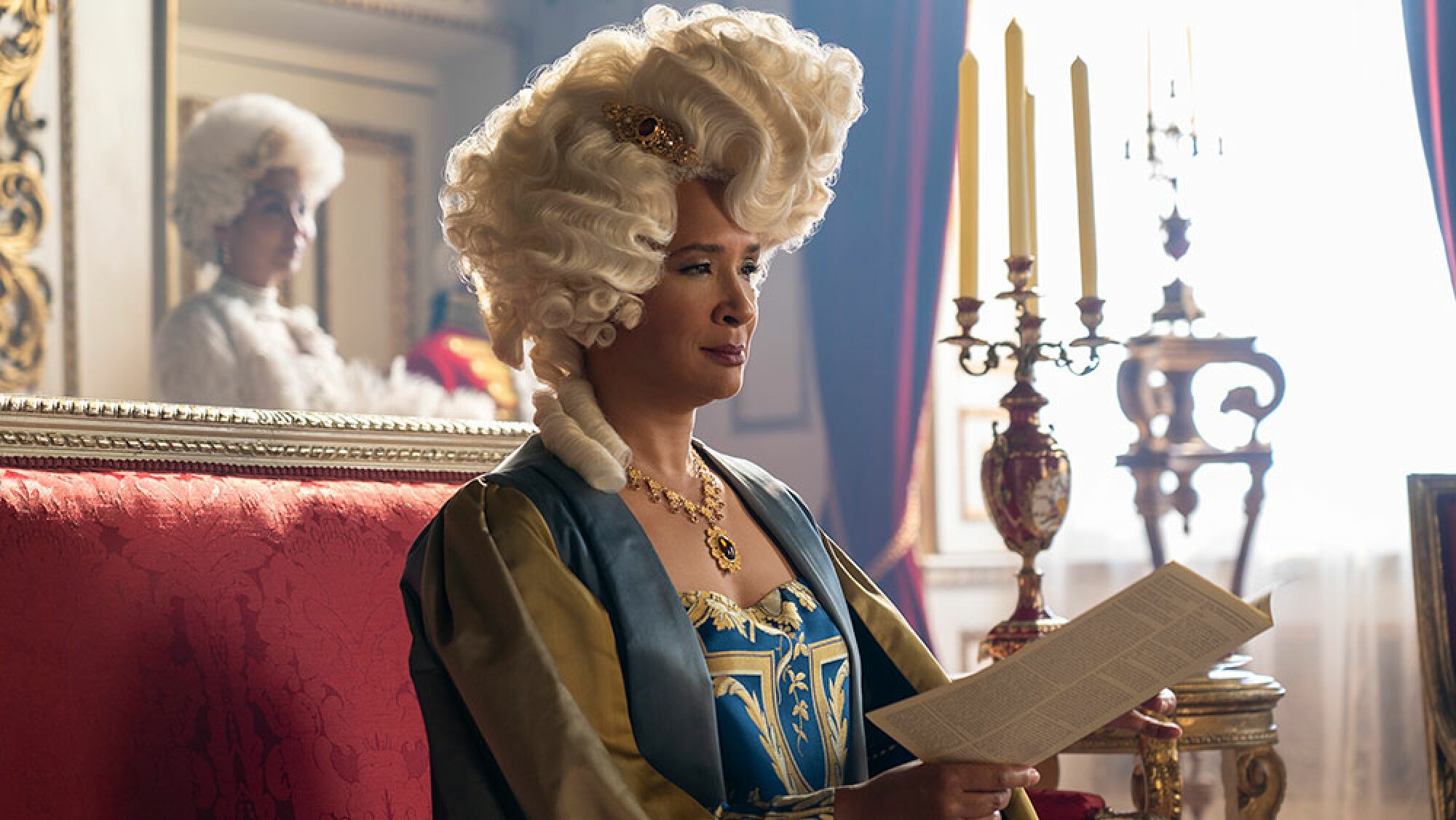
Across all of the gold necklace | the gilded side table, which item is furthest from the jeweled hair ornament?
the gilded side table

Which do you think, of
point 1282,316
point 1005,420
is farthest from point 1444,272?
point 1005,420

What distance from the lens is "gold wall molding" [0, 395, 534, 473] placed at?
167 cm

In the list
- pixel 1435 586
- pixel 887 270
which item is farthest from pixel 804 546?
pixel 887 270

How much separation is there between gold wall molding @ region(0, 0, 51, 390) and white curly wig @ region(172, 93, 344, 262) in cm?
42

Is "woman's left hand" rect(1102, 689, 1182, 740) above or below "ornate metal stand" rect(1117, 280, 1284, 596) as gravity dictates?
below

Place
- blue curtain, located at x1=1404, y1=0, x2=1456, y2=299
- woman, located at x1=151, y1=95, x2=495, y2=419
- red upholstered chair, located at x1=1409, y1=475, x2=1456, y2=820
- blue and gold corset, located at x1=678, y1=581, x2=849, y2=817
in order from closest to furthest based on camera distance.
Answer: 1. blue and gold corset, located at x1=678, y1=581, x2=849, y2=817
2. red upholstered chair, located at x1=1409, y1=475, x2=1456, y2=820
3. blue curtain, located at x1=1404, y1=0, x2=1456, y2=299
4. woman, located at x1=151, y1=95, x2=495, y2=419

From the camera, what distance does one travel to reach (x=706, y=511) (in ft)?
5.49

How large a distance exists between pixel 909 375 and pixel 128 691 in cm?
316

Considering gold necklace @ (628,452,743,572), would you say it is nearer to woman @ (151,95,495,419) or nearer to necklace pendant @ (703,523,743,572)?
necklace pendant @ (703,523,743,572)

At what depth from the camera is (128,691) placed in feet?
5.24

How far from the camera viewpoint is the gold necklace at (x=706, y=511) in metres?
1.63

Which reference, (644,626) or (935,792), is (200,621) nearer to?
(644,626)

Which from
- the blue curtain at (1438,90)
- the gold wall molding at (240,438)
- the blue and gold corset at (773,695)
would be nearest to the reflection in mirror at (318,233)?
the gold wall molding at (240,438)

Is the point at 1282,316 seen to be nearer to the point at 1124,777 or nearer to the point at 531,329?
the point at 1124,777
